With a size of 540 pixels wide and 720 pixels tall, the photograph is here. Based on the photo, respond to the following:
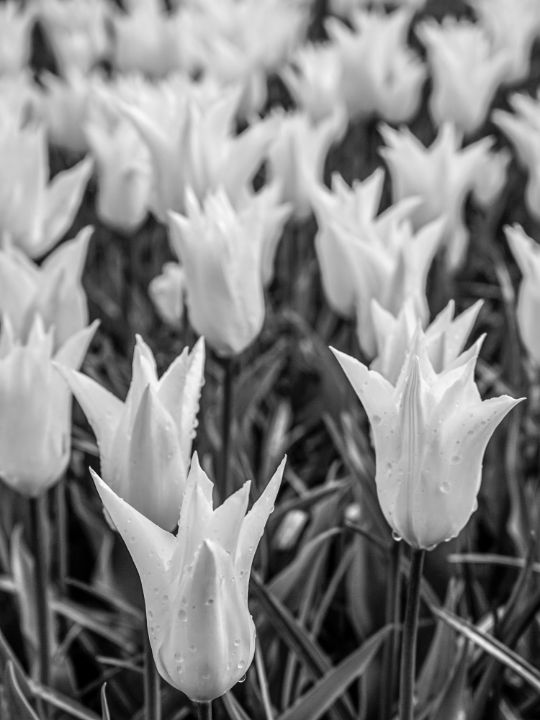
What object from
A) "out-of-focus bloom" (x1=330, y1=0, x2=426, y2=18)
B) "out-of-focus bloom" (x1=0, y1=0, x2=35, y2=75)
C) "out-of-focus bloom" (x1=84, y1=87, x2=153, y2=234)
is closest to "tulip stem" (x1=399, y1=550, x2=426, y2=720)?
"out-of-focus bloom" (x1=84, y1=87, x2=153, y2=234)

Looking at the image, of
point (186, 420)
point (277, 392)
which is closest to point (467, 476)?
point (186, 420)

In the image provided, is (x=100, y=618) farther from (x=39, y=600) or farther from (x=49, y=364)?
(x=49, y=364)

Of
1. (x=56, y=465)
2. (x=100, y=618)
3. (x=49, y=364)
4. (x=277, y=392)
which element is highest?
(x=49, y=364)

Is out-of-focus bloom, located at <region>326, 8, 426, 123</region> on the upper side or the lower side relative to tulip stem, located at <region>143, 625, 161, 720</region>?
lower

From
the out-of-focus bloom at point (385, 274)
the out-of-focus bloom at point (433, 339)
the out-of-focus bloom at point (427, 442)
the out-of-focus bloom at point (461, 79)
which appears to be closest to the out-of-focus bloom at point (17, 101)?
the out-of-focus bloom at point (385, 274)

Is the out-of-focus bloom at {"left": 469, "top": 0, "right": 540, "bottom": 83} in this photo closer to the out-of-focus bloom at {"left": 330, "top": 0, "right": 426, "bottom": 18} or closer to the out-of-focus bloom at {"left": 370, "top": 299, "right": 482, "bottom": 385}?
the out-of-focus bloom at {"left": 330, "top": 0, "right": 426, "bottom": 18}

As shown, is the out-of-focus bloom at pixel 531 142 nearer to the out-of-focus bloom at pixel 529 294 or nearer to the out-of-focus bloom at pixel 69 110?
the out-of-focus bloom at pixel 529 294
